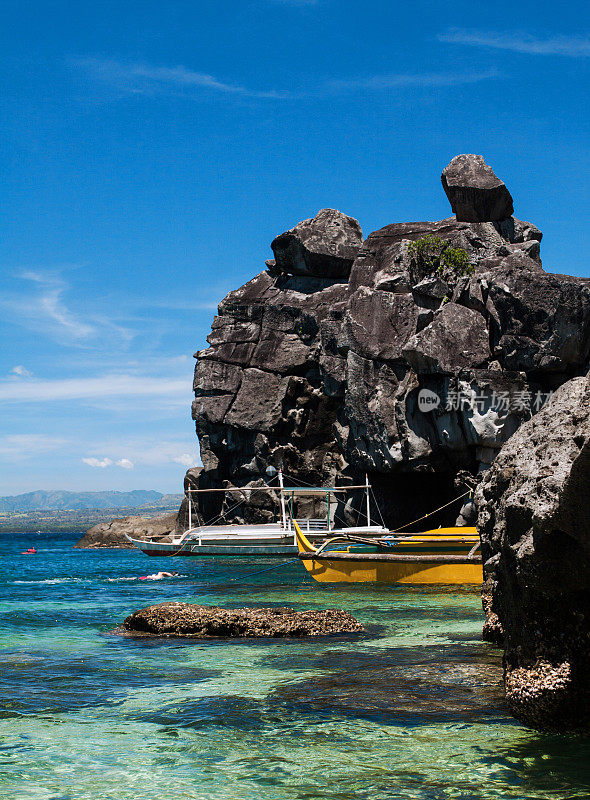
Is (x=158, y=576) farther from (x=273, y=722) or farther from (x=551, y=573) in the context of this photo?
(x=551, y=573)

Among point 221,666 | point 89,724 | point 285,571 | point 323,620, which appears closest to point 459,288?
point 285,571

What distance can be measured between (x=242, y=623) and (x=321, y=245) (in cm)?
6321

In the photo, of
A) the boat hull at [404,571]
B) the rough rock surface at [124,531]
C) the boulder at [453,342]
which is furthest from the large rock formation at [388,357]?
the boat hull at [404,571]

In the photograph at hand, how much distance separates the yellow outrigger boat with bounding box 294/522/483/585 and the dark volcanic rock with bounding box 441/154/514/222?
4280 centimetres

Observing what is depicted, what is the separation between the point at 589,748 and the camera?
7949mm

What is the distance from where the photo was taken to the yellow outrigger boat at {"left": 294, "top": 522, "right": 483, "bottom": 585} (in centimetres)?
2556

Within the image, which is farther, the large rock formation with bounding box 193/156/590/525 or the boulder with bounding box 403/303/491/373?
the boulder with bounding box 403/303/491/373

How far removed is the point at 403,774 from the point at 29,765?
13.0ft

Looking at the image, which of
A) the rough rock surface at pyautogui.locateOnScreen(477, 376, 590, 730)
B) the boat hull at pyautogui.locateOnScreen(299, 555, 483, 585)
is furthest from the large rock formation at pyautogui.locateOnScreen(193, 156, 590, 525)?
the rough rock surface at pyautogui.locateOnScreen(477, 376, 590, 730)

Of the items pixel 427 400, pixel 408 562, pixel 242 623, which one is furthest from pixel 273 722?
pixel 427 400

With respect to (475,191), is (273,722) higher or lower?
lower

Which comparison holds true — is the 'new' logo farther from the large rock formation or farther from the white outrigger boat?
the white outrigger boat

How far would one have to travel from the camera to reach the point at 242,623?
54.5ft

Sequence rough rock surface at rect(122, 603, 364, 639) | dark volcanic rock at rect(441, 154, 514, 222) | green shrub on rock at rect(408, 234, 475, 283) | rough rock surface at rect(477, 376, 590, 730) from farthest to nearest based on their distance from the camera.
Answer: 1. dark volcanic rock at rect(441, 154, 514, 222)
2. green shrub on rock at rect(408, 234, 475, 283)
3. rough rock surface at rect(122, 603, 364, 639)
4. rough rock surface at rect(477, 376, 590, 730)
